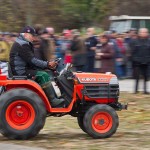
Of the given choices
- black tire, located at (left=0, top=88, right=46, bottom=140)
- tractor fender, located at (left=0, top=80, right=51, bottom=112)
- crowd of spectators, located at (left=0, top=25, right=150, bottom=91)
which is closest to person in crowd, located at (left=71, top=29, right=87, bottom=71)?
crowd of spectators, located at (left=0, top=25, right=150, bottom=91)

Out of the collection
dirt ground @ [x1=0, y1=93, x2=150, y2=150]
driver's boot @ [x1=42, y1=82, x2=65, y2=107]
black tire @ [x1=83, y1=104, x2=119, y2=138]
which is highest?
driver's boot @ [x1=42, y1=82, x2=65, y2=107]

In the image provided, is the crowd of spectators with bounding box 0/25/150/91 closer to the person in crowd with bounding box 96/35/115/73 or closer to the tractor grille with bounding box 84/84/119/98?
the person in crowd with bounding box 96/35/115/73

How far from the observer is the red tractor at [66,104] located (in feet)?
31.0

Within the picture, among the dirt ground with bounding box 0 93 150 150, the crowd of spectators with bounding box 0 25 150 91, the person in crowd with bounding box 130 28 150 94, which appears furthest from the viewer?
the crowd of spectators with bounding box 0 25 150 91

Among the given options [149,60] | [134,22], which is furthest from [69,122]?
[134,22]

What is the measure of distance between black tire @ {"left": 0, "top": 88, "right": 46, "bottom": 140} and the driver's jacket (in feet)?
1.20

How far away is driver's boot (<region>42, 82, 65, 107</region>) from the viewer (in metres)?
9.66

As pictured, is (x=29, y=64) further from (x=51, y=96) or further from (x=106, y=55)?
(x=106, y=55)

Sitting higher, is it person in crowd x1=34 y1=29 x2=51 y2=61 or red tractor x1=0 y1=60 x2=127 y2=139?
person in crowd x1=34 y1=29 x2=51 y2=61

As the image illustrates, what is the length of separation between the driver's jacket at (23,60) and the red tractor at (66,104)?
16 centimetres

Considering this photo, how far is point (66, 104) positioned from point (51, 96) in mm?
302

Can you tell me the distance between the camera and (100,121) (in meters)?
9.86

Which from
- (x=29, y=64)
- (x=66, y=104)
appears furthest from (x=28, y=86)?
(x=66, y=104)

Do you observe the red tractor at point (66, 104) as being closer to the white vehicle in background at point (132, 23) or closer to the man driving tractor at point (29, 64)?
the man driving tractor at point (29, 64)
